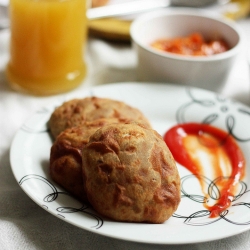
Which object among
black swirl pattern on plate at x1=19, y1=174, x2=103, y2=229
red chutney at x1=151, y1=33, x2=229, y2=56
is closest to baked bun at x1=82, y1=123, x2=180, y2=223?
black swirl pattern on plate at x1=19, y1=174, x2=103, y2=229

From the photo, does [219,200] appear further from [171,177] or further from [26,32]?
[26,32]

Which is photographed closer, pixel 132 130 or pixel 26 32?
pixel 132 130

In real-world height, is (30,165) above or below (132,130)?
below

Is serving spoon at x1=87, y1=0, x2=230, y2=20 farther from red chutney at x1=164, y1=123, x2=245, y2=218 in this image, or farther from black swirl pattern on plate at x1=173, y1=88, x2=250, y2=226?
red chutney at x1=164, y1=123, x2=245, y2=218

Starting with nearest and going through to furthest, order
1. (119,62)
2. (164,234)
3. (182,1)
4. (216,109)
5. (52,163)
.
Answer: (164,234), (52,163), (216,109), (119,62), (182,1)

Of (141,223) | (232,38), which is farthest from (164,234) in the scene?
(232,38)

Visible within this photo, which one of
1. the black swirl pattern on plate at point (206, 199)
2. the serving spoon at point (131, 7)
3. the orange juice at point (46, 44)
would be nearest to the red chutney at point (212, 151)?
the black swirl pattern on plate at point (206, 199)
